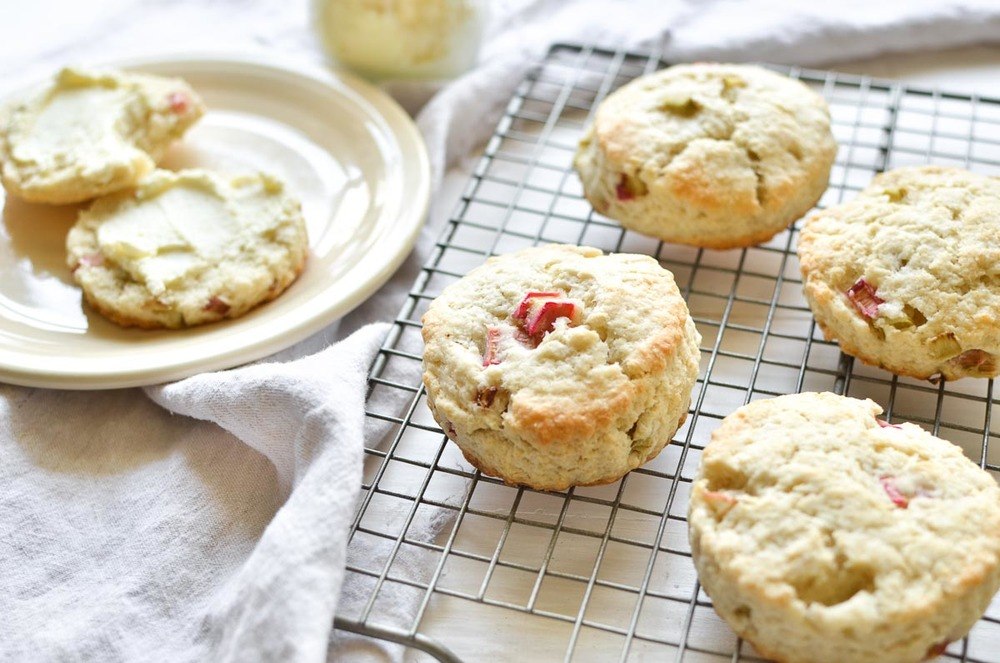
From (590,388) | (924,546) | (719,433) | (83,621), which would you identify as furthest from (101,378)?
(924,546)

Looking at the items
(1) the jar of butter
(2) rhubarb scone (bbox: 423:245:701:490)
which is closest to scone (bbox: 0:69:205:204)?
Result: (1) the jar of butter

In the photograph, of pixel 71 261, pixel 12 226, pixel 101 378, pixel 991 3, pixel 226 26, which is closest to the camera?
pixel 101 378

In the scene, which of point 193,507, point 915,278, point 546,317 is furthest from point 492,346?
point 915,278

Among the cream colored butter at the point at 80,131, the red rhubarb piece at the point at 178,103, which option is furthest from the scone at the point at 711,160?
the cream colored butter at the point at 80,131

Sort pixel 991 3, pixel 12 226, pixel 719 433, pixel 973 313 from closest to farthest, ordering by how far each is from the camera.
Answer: pixel 719 433 → pixel 973 313 → pixel 12 226 → pixel 991 3

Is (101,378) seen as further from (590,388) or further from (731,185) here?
(731,185)

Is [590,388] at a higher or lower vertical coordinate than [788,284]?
higher
